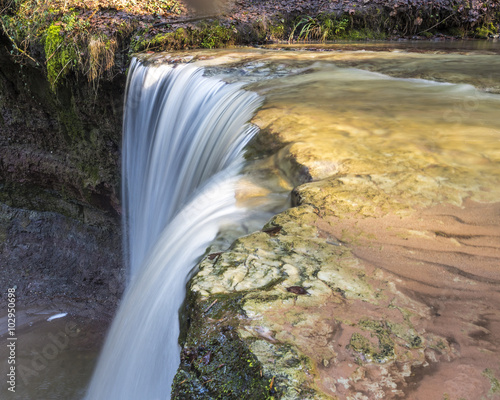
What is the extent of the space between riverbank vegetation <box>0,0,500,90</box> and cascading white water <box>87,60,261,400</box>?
100 cm

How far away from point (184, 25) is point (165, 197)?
3625 millimetres

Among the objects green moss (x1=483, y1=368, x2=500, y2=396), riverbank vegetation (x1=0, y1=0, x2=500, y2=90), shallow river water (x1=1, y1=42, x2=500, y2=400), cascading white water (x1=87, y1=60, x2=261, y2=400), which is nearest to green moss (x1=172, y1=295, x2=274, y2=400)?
shallow river water (x1=1, y1=42, x2=500, y2=400)

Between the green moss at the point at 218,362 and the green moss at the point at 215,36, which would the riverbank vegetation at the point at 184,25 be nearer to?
the green moss at the point at 215,36

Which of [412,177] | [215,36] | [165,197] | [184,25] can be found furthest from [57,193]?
[412,177]

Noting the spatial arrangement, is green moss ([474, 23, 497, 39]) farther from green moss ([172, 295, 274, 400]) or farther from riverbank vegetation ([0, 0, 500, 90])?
green moss ([172, 295, 274, 400])

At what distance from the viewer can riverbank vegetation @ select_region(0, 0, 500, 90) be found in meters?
6.89

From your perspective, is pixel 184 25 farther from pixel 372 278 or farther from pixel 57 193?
pixel 372 278

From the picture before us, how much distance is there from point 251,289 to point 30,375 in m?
5.57

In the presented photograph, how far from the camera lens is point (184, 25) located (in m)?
7.20

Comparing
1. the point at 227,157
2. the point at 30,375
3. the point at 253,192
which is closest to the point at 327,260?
the point at 253,192

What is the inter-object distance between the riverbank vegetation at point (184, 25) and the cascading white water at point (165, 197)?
3.27ft

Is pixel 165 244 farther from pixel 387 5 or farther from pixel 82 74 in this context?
pixel 387 5

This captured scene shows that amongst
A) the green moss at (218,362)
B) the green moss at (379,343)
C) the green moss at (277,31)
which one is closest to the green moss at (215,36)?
the green moss at (277,31)

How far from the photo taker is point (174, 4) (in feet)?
26.8
